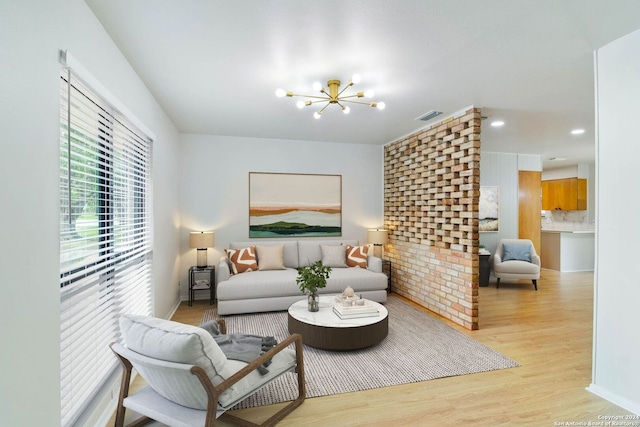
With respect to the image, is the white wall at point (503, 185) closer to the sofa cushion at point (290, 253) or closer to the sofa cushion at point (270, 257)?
the sofa cushion at point (290, 253)

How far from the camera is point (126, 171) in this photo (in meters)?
2.67

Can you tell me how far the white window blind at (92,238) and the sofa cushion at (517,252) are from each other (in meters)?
5.95

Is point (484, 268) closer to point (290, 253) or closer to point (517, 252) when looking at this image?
point (517, 252)

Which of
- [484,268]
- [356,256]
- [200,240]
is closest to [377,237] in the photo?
[356,256]

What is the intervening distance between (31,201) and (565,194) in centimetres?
990

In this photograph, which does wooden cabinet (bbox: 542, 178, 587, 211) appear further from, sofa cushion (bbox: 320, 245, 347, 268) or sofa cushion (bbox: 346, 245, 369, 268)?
sofa cushion (bbox: 320, 245, 347, 268)

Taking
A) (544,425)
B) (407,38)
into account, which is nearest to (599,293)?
(544,425)

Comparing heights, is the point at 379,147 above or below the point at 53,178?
above

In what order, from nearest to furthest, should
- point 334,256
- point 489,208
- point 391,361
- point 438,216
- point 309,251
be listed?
point 391,361
point 438,216
point 334,256
point 309,251
point 489,208

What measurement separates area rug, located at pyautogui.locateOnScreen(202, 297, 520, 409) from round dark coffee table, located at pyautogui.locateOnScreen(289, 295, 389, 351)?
11cm

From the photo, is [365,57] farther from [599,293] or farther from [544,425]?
[544,425]

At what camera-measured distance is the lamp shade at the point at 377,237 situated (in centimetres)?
530

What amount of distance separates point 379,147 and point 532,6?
3.92 meters

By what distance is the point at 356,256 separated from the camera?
Result: 16.4ft
